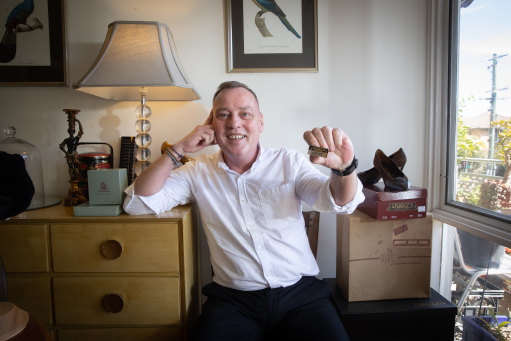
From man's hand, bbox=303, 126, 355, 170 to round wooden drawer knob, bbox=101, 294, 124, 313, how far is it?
38.3 inches

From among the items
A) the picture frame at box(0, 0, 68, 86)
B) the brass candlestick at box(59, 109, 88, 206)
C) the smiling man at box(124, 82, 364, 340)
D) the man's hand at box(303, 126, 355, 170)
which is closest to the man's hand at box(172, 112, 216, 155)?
the smiling man at box(124, 82, 364, 340)

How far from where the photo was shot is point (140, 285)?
3.75 ft

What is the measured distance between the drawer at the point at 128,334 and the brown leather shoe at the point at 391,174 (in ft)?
3.73

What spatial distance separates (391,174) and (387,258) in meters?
0.40

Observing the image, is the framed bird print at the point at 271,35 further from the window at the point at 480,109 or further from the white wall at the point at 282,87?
the window at the point at 480,109

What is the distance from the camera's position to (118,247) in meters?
1.14


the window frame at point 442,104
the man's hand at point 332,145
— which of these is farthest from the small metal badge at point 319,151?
the window frame at point 442,104

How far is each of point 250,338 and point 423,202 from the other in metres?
0.95

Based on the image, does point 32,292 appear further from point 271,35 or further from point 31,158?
point 271,35

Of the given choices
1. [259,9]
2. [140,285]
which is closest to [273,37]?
[259,9]

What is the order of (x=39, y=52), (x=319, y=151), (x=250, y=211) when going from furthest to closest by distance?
(x=39, y=52) → (x=250, y=211) → (x=319, y=151)

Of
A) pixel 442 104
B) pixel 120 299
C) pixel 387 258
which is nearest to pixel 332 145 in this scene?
pixel 387 258

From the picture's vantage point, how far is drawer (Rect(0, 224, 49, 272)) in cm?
113

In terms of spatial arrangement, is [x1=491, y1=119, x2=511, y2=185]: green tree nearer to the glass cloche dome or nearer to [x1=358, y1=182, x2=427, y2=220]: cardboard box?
[x1=358, y1=182, x2=427, y2=220]: cardboard box
